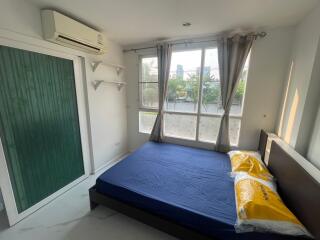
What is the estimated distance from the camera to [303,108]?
5.62 feet

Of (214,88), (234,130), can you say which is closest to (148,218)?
(234,130)

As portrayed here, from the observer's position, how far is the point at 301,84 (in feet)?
5.99

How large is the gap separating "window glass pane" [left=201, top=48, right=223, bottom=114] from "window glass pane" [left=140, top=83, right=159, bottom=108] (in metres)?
1.00

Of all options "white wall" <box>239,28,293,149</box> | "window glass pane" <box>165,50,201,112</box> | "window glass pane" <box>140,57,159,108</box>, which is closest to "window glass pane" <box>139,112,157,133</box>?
"window glass pane" <box>140,57,159,108</box>

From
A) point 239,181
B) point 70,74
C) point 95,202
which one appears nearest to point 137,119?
point 70,74

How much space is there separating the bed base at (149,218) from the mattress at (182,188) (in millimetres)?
38

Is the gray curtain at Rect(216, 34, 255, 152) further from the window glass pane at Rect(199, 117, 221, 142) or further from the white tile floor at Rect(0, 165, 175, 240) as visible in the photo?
the white tile floor at Rect(0, 165, 175, 240)

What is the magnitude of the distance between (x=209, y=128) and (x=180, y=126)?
586 mm

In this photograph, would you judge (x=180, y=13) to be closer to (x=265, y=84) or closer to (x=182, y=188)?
(x=265, y=84)

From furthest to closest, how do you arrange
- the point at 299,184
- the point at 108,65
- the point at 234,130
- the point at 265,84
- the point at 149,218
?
the point at 108,65
the point at 234,130
the point at 265,84
the point at 149,218
the point at 299,184

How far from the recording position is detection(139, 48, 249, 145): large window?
2699 mm

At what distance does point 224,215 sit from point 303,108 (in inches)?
58.9

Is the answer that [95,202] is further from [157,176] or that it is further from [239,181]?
[239,181]

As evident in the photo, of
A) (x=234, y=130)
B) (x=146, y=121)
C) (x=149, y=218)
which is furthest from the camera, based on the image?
(x=146, y=121)
